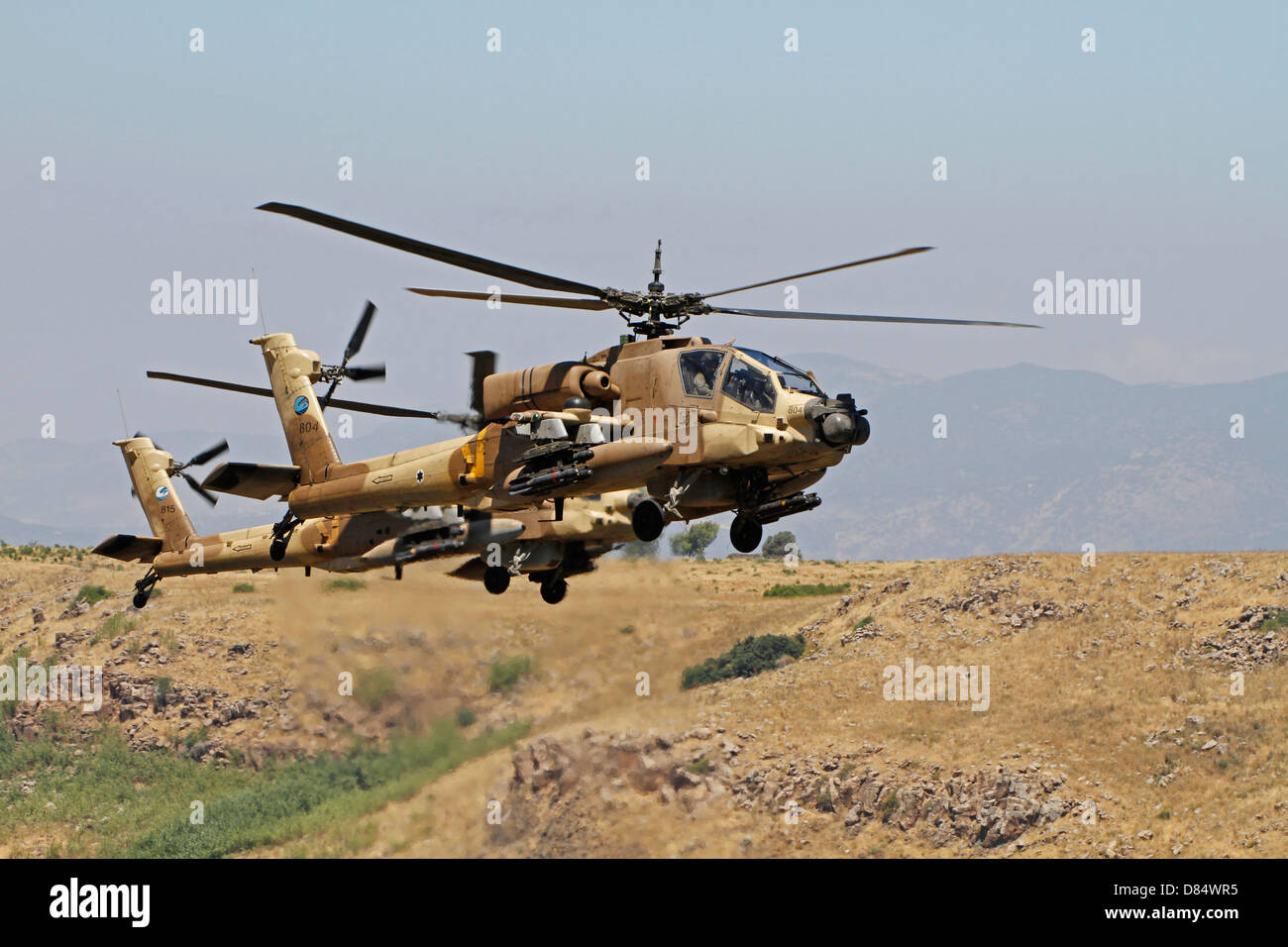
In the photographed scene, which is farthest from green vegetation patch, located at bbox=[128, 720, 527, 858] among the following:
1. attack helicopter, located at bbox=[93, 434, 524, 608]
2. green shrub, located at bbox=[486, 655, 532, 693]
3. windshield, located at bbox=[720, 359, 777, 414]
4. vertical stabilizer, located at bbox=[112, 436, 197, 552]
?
windshield, located at bbox=[720, 359, 777, 414]

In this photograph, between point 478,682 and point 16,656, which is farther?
point 16,656

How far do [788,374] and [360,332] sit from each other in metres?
12.0

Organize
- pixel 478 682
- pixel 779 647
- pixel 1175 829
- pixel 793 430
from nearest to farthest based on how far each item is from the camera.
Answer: pixel 793 430 < pixel 478 682 < pixel 1175 829 < pixel 779 647

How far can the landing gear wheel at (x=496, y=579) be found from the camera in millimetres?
37844

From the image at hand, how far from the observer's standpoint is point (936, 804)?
5866 cm

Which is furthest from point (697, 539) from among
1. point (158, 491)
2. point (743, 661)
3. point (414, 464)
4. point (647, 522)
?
point (647, 522)

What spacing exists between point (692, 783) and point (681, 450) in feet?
99.5

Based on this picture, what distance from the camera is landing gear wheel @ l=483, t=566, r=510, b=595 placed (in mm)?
37844

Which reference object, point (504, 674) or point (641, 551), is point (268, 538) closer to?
point (641, 551)
